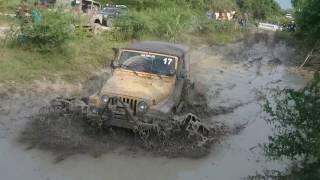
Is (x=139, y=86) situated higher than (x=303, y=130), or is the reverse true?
(x=303, y=130)

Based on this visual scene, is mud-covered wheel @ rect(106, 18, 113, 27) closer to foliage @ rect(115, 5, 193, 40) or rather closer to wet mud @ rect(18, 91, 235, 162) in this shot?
foliage @ rect(115, 5, 193, 40)

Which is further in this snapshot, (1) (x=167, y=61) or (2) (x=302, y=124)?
(1) (x=167, y=61)

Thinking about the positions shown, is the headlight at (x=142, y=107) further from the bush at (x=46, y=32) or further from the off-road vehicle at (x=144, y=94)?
the bush at (x=46, y=32)

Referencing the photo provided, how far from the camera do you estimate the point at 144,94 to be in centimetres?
941

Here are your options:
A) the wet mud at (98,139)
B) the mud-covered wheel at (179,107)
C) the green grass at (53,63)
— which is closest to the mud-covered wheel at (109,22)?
the green grass at (53,63)

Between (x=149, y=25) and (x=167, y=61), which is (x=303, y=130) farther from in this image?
(x=149, y=25)

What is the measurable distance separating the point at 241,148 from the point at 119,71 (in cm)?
285

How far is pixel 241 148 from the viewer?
10562mm

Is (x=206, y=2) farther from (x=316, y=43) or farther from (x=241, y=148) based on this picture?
(x=241, y=148)

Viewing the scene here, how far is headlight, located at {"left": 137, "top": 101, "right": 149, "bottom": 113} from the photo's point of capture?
9258 millimetres

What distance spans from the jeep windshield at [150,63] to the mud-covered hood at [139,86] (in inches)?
5.6

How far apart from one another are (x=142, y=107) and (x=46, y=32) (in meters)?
7.44

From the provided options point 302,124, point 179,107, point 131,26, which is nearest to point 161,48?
point 179,107

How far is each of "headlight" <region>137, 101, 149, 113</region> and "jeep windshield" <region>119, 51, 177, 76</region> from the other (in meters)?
1.25
